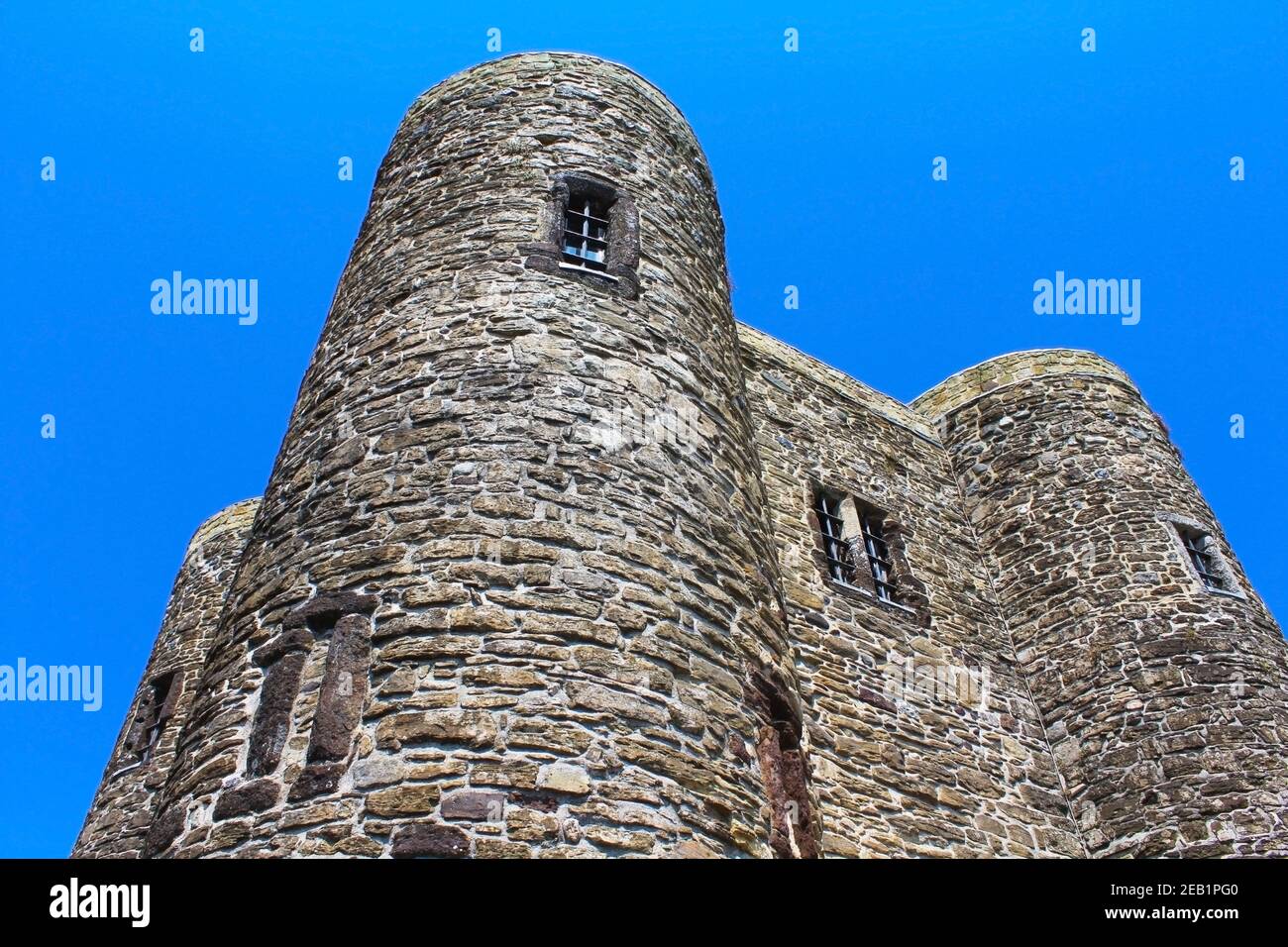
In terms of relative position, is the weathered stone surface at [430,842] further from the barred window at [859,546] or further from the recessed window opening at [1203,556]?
the recessed window opening at [1203,556]

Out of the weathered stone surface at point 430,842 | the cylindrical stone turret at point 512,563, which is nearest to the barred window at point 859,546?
the cylindrical stone turret at point 512,563

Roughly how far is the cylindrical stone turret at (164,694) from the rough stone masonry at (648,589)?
0.08 m

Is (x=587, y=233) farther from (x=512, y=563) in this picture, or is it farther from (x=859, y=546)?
(x=859, y=546)

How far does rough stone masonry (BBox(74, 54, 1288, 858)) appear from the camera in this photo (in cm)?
485

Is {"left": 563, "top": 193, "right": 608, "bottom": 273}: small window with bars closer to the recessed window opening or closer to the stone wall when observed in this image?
the stone wall

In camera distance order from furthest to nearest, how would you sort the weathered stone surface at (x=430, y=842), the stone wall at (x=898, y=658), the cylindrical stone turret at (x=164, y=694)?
the cylindrical stone turret at (x=164, y=694), the stone wall at (x=898, y=658), the weathered stone surface at (x=430, y=842)

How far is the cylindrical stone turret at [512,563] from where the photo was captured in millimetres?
4664

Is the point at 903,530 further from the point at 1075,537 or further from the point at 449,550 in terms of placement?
the point at 449,550

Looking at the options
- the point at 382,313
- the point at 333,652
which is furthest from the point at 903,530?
the point at 333,652

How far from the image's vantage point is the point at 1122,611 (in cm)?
1096

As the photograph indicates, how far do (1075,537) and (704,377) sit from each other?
254 inches

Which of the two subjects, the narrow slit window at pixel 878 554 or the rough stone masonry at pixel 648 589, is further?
the narrow slit window at pixel 878 554

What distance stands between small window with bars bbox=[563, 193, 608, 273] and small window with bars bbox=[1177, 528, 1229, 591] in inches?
310

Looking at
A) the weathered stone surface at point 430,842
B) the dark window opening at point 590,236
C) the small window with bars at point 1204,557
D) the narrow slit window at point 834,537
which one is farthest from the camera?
the small window with bars at point 1204,557
